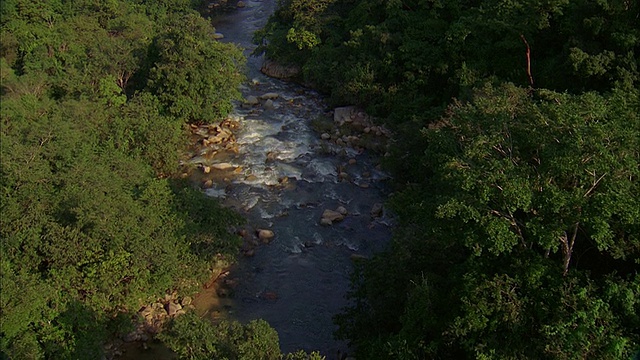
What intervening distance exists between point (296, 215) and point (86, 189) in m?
8.58

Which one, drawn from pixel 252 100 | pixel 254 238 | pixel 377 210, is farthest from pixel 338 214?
pixel 252 100

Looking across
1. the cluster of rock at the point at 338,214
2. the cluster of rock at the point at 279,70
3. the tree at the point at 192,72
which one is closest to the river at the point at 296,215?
the cluster of rock at the point at 338,214

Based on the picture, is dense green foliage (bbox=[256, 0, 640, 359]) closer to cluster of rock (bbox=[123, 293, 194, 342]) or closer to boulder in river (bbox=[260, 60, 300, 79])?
cluster of rock (bbox=[123, 293, 194, 342])

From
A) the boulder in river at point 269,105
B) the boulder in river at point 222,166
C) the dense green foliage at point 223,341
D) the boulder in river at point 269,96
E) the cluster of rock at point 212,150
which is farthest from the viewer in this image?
the boulder in river at point 269,96

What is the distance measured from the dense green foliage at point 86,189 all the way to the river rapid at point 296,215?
75.8 inches

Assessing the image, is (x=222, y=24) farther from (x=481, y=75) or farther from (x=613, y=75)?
(x=613, y=75)

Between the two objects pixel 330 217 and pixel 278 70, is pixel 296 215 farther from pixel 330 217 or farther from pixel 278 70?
pixel 278 70

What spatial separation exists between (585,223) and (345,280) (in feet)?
31.1

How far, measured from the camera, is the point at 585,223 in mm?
9812

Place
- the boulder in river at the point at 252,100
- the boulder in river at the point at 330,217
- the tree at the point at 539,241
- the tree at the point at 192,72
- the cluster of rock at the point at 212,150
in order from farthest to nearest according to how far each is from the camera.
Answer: the boulder in river at the point at 252,100 < the tree at the point at 192,72 < the cluster of rock at the point at 212,150 < the boulder in river at the point at 330,217 < the tree at the point at 539,241

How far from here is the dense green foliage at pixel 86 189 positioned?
13.2 meters

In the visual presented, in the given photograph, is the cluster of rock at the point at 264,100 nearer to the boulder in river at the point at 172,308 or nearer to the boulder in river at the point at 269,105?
the boulder in river at the point at 269,105

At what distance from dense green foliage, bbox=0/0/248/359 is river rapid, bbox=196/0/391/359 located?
6.32 ft

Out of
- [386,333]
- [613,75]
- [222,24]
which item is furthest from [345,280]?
[222,24]
